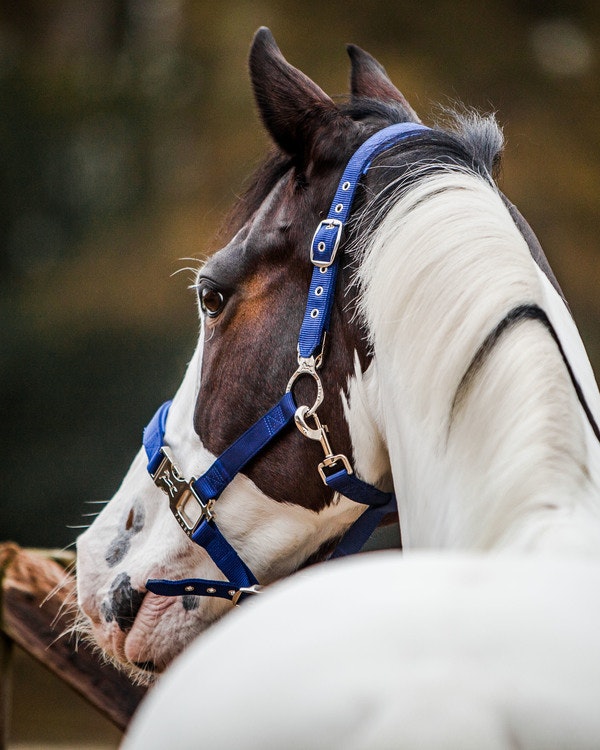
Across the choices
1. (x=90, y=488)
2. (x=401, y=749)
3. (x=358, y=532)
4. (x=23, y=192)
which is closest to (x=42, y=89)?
(x=23, y=192)

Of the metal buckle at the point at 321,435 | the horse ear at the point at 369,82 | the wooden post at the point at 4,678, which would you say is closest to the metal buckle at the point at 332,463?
the metal buckle at the point at 321,435

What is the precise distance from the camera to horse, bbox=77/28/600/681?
1.85 feet

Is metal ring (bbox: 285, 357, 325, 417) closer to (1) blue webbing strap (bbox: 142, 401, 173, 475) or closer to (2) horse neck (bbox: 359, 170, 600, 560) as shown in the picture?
(2) horse neck (bbox: 359, 170, 600, 560)

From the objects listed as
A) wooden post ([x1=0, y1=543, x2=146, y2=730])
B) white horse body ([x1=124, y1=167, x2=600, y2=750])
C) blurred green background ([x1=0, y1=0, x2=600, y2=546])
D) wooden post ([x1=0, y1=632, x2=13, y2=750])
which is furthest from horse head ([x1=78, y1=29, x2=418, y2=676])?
blurred green background ([x1=0, y1=0, x2=600, y2=546])

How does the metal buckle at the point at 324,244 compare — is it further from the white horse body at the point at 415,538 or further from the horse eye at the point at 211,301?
the horse eye at the point at 211,301

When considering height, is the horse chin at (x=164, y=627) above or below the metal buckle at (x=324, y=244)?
below

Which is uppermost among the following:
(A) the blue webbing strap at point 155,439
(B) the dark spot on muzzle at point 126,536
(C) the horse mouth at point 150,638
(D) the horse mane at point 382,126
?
(D) the horse mane at point 382,126

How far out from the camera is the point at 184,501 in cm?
83

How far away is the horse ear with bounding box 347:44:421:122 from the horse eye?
0.32 metres

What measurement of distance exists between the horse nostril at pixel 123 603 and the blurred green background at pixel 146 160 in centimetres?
210

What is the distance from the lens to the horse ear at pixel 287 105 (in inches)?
31.2

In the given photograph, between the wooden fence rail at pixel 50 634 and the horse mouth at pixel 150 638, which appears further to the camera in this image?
the wooden fence rail at pixel 50 634

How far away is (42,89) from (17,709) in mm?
2339

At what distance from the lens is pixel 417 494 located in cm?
63
